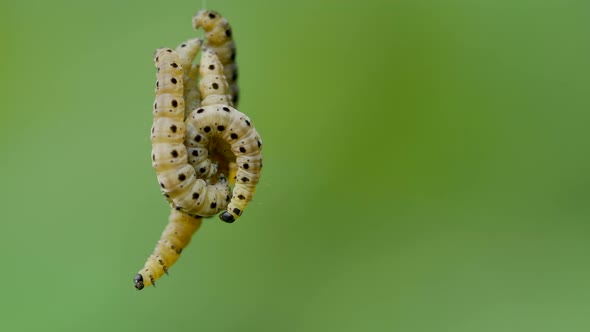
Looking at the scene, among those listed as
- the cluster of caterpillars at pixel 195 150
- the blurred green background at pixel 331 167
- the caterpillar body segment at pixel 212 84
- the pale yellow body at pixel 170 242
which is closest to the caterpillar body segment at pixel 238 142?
the cluster of caterpillars at pixel 195 150

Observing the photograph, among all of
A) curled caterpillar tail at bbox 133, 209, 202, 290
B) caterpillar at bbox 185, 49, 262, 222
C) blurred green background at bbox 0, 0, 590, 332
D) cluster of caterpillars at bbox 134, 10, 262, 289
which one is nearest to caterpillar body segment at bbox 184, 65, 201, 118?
cluster of caterpillars at bbox 134, 10, 262, 289

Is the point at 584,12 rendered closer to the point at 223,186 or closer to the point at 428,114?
the point at 428,114

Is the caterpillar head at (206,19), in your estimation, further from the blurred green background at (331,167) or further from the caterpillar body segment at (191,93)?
the blurred green background at (331,167)

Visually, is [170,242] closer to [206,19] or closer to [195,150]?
[195,150]

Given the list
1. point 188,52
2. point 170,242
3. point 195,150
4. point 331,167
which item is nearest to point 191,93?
point 188,52

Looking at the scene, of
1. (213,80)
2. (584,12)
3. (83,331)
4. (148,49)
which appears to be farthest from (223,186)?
(584,12)

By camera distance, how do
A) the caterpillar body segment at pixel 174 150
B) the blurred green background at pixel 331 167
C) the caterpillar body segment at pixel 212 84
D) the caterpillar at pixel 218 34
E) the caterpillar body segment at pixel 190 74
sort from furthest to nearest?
the blurred green background at pixel 331 167, the caterpillar at pixel 218 34, the caterpillar body segment at pixel 190 74, the caterpillar body segment at pixel 212 84, the caterpillar body segment at pixel 174 150
